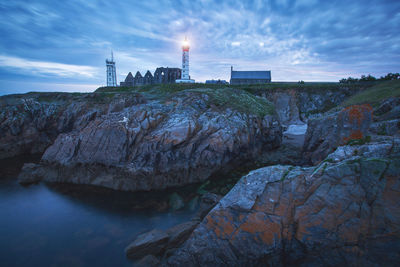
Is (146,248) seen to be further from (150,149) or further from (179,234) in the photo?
(150,149)

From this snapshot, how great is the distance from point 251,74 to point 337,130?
51.0m

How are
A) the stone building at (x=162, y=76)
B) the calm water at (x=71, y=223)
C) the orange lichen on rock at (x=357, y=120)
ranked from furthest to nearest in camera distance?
the stone building at (x=162, y=76) → the orange lichen on rock at (x=357, y=120) → the calm water at (x=71, y=223)

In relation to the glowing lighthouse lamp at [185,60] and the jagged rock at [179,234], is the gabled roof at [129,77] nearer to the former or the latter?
the glowing lighthouse lamp at [185,60]

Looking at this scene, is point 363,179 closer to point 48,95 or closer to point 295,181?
point 295,181

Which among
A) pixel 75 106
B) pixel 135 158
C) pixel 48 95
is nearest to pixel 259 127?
pixel 135 158

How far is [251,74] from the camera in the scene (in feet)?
207

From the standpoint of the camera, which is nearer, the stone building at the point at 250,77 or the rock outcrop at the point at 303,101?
the rock outcrop at the point at 303,101

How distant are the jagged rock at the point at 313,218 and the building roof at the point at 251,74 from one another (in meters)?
57.8

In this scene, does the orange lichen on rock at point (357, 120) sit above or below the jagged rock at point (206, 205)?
above

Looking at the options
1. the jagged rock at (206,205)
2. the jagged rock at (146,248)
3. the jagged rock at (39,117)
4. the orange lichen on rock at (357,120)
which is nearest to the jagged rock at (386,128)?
the orange lichen on rock at (357,120)

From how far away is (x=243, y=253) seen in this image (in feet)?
26.8

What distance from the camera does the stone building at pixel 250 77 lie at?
61.3 meters

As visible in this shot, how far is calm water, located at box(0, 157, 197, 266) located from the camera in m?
11.2

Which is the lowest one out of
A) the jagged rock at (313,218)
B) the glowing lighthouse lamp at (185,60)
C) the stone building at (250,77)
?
the jagged rock at (313,218)
